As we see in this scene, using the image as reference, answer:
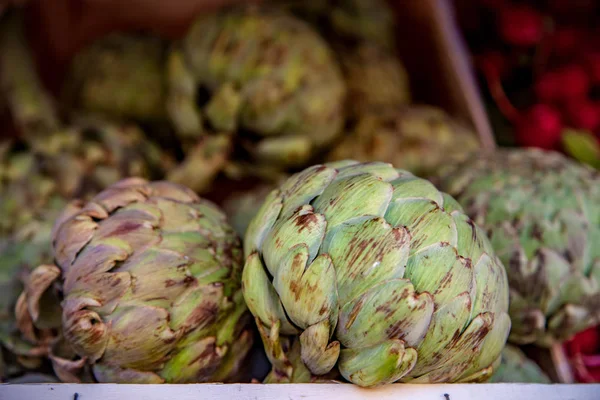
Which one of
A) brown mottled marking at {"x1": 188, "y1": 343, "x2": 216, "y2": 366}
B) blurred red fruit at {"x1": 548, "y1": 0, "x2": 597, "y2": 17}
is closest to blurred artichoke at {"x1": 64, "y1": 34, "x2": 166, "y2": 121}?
brown mottled marking at {"x1": 188, "y1": 343, "x2": 216, "y2": 366}

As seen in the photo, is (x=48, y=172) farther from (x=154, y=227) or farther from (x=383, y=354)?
(x=383, y=354)

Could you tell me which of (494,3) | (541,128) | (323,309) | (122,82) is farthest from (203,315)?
(494,3)

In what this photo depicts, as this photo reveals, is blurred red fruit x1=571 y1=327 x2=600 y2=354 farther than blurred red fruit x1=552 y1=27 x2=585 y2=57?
No

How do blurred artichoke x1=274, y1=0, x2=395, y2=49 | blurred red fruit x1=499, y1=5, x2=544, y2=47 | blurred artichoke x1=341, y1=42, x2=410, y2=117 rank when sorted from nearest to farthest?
1. blurred artichoke x1=341, y1=42, x2=410, y2=117
2. blurred artichoke x1=274, y1=0, x2=395, y2=49
3. blurred red fruit x1=499, y1=5, x2=544, y2=47

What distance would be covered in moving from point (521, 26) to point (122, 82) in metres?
0.89

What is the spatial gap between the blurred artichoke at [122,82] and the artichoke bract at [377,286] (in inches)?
24.3

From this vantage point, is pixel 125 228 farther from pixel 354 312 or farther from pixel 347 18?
pixel 347 18

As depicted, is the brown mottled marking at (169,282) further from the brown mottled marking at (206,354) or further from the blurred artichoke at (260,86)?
the blurred artichoke at (260,86)

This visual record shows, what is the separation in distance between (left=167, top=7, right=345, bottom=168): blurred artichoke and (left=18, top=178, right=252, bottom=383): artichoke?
317 mm

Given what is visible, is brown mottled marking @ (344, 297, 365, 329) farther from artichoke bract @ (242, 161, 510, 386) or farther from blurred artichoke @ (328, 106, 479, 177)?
blurred artichoke @ (328, 106, 479, 177)

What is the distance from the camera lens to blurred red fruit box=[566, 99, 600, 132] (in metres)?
1.26

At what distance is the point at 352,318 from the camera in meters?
0.50

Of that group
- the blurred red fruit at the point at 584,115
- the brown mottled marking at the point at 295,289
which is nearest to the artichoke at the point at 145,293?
the brown mottled marking at the point at 295,289

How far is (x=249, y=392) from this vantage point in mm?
520
